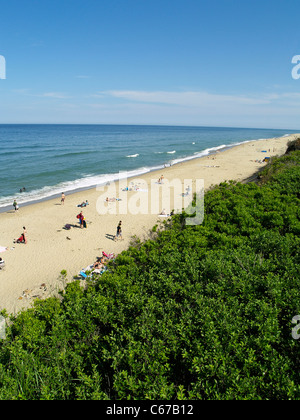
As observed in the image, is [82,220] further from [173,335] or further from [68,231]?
[173,335]

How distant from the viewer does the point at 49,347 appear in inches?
198

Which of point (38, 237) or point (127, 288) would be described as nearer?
point (127, 288)

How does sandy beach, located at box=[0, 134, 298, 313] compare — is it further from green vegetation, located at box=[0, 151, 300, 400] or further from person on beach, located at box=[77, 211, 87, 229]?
green vegetation, located at box=[0, 151, 300, 400]

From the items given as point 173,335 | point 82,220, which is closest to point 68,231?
point 82,220

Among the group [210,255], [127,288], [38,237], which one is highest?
[210,255]

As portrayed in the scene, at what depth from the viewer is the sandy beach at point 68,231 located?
11.7m

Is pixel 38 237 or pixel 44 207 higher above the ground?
pixel 44 207

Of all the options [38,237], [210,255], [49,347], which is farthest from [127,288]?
[38,237]

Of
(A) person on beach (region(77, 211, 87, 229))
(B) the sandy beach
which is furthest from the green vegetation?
(A) person on beach (region(77, 211, 87, 229))

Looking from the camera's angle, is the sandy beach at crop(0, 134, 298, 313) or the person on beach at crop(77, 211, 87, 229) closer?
the sandy beach at crop(0, 134, 298, 313)

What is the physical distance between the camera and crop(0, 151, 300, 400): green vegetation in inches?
152

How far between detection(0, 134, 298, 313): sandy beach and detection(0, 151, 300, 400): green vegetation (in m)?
2.71
